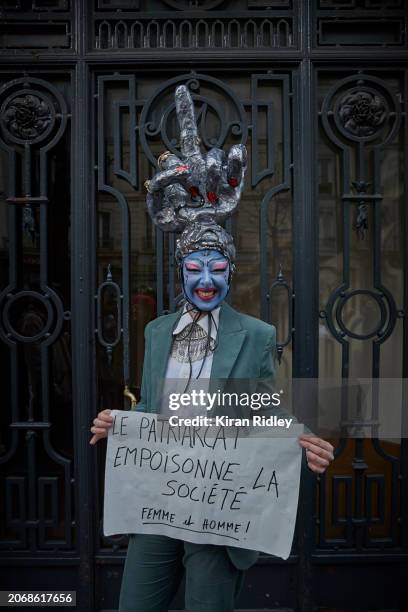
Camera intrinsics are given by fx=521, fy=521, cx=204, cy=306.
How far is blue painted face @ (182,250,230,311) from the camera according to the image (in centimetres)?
220

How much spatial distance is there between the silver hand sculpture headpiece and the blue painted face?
50 millimetres

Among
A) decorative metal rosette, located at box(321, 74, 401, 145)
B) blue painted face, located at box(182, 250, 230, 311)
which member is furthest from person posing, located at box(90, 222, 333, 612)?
decorative metal rosette, located at box(321, 74, 401, 145)

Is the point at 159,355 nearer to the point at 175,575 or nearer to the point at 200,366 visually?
the point at 200,366

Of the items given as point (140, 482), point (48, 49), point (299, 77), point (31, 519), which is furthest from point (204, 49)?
point (31, 519)

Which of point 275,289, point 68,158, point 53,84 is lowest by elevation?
point 275,289

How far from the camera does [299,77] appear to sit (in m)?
3.45

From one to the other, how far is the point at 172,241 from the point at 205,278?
4.17ft

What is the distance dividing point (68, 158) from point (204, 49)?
1.15 m

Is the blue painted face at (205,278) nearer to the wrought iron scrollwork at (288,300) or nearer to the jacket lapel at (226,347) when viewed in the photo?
the jacket lapel at (226,347)

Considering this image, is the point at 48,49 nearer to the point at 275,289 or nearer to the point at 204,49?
the point at 204,49

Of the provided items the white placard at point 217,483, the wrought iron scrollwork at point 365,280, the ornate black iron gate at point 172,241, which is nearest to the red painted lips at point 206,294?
the white placard at point 217,483

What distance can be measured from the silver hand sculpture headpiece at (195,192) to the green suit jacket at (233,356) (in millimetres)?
321

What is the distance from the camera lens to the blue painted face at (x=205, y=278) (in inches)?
86.5

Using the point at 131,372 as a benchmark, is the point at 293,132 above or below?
above
